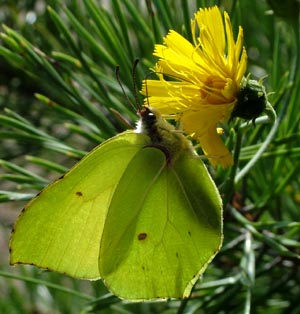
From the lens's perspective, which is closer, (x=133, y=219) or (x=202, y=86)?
(x=202, y=86)

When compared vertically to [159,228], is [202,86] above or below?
above

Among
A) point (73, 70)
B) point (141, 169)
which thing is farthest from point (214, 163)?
point (73, 70)

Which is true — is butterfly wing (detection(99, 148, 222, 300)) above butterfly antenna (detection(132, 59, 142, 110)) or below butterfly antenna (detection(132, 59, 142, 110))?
below

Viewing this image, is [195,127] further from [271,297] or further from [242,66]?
[271,297]

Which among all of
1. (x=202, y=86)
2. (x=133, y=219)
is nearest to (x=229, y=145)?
(x=202, y=86)

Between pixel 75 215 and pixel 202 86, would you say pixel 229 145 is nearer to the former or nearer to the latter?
pixel 202 86

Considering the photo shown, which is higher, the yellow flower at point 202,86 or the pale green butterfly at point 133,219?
the yellow flower at point 202,86
